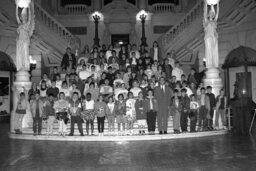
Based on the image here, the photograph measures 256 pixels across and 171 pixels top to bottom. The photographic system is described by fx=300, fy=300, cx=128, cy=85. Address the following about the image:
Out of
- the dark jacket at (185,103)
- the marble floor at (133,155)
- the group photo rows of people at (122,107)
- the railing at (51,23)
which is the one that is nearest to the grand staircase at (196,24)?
the group photo rows of people at (122,107)

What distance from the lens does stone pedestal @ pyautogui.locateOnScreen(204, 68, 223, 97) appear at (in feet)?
36.7

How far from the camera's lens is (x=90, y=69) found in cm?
1339

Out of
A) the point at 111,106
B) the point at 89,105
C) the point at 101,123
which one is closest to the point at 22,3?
the point at 89,105

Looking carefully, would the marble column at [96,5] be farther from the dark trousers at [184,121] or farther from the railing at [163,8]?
the dark trousers at [184,121]

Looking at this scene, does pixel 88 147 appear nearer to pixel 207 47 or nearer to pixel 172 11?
pixel 207 47

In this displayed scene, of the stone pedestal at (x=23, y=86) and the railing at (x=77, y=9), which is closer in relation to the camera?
the stone pedestal at (x=23, y=86)

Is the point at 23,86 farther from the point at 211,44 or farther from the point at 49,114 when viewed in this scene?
the point at 211,44

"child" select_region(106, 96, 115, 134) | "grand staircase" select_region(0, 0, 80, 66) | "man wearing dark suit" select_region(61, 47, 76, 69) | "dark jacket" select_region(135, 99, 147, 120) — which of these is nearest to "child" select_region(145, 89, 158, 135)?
"dark jacket" select_region(135, 99, 147, 120)

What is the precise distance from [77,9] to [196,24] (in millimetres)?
10339

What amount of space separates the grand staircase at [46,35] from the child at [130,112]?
749 cm

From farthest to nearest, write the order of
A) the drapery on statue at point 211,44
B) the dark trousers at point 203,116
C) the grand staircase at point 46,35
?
the grand staircase at point 46,35 < the drapery on statue at point 211,44 < the dark trousers at point 203,116

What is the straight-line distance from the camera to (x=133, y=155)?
22.1 feet

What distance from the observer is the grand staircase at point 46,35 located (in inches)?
583

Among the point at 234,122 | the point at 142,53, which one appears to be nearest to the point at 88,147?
the point at 234,122
